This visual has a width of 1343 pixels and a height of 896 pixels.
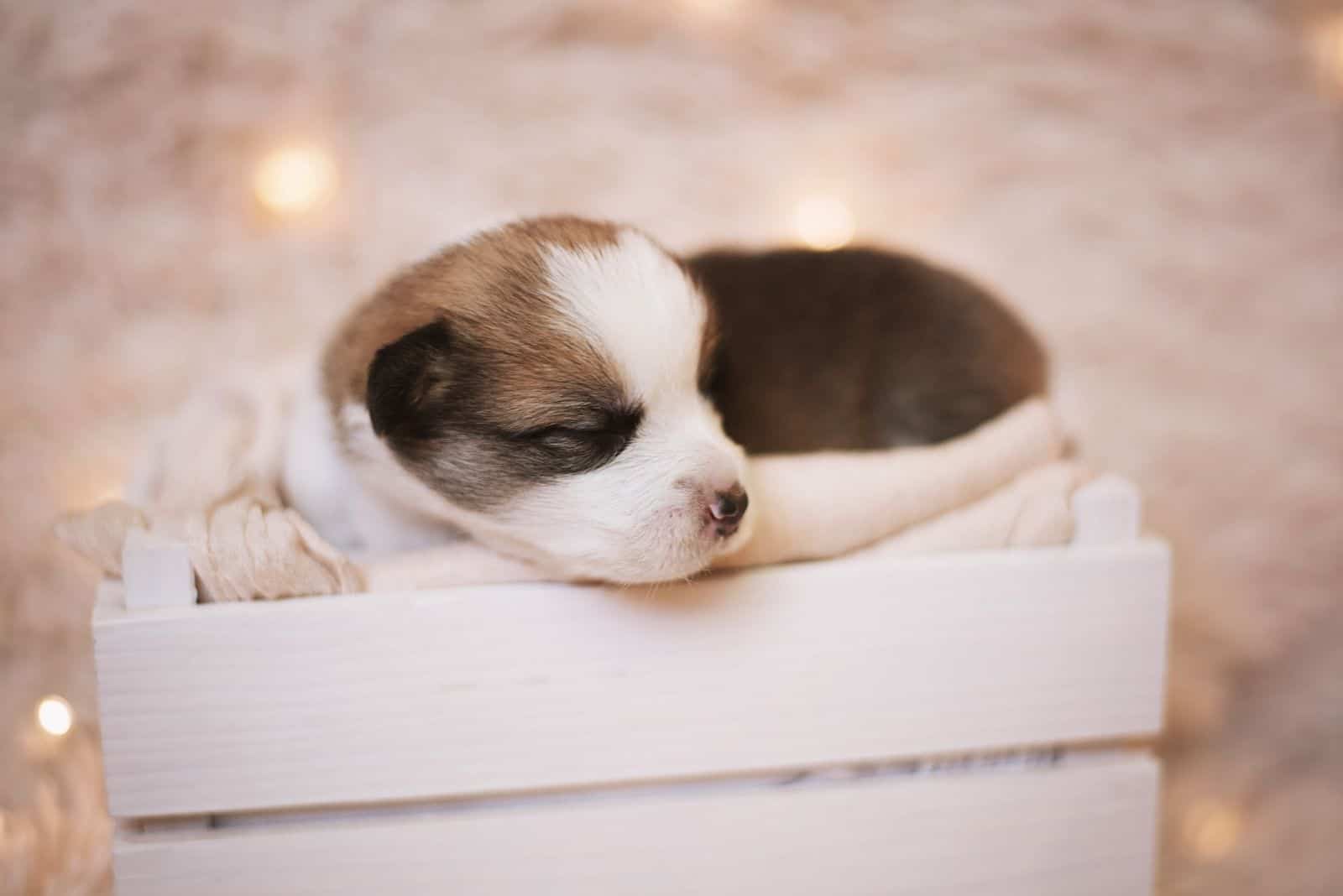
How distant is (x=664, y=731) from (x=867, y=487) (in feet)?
1.19

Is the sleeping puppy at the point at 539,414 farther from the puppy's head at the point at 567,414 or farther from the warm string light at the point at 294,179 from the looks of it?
the warm string light at the point at 294,179

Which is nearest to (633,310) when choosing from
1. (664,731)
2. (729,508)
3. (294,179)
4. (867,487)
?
(729,508)

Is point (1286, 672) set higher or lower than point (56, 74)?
lower

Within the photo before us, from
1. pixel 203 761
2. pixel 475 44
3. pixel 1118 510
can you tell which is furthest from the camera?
pixel 475 44

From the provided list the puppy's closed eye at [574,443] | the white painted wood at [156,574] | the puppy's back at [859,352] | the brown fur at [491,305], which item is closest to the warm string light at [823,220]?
the puppy's back at [859,352]

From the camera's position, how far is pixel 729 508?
1122 millimetres

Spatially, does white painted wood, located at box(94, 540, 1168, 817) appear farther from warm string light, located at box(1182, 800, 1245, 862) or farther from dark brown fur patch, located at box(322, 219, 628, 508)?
warm string light, located at box(1182, 800, 1245, 862)

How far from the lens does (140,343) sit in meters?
2.10

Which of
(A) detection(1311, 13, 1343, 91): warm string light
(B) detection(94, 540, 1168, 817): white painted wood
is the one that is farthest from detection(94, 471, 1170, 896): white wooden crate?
(A) detection(1311, 13, 1343, 91): warm string light

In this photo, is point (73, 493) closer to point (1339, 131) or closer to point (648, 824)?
point (648, 824)

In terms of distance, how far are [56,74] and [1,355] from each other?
0.51 metres

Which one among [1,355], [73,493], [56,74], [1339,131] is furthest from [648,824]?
[1339,131]

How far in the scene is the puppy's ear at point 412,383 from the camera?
1.15 m

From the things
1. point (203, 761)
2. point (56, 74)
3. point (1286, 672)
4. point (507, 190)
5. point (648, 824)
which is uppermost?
point (56, 74)
